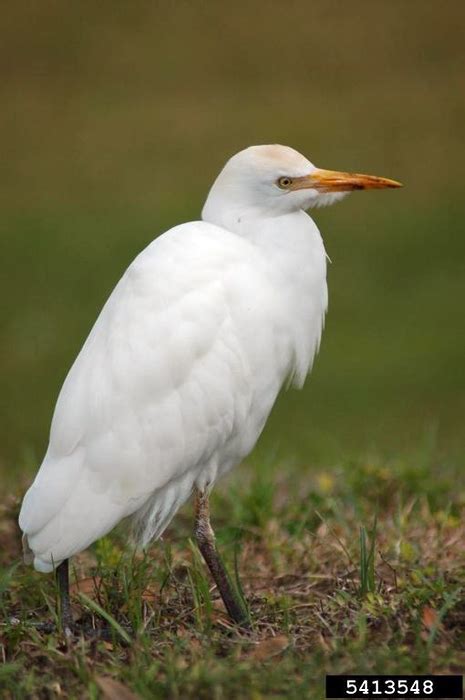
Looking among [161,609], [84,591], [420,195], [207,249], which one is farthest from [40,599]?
[420,195]

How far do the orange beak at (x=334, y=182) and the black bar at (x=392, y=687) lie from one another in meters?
1.36

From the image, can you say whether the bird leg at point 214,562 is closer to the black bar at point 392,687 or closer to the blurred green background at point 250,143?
the black bar at point 392,687

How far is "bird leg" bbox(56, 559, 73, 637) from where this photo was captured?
11.6 ft

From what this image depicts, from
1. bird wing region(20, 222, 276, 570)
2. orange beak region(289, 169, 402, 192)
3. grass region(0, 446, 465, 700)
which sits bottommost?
grass region(0, 446, 465, 700)

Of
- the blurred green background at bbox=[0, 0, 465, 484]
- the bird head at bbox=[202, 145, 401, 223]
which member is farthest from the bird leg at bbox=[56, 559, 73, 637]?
the blurred green background at bbox=[0, 0, 465, 484]

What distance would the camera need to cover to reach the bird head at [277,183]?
12.3ft

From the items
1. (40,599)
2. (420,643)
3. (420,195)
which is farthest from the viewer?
(420,195)

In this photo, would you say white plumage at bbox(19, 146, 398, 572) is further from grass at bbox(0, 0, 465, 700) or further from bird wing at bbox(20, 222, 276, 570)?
grass at bbox(0, 0, 465, 700)

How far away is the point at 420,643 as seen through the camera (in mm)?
3180

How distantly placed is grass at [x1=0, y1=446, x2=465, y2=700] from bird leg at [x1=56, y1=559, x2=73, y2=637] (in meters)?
0.05

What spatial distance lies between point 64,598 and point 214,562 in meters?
0.42

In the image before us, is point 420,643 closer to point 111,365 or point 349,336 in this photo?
point 111,365

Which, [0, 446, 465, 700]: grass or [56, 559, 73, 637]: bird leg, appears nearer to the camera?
[0, 446, 465, 700]: grass

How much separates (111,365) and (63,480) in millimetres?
320
